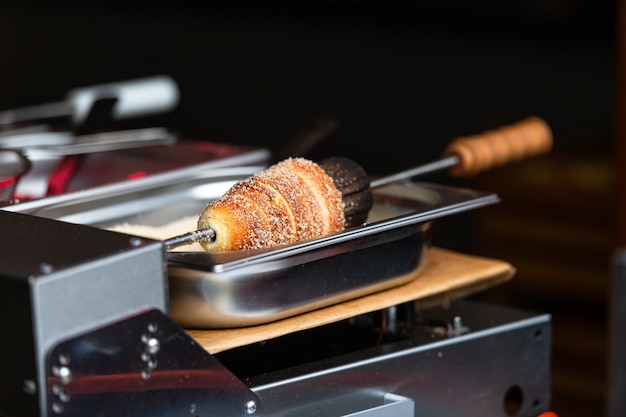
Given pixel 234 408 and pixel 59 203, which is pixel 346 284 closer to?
pixel 234 408

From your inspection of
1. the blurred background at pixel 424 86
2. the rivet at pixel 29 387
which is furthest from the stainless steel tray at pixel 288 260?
the blurred background at pixel 424 86

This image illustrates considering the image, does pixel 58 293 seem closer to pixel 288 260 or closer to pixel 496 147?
pixel 288 260

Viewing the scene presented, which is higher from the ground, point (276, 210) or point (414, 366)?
point (276, 210)

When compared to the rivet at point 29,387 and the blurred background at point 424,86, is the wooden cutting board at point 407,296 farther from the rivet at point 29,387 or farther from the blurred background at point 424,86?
the blurred background at point 424,86

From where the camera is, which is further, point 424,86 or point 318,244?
point 424,86

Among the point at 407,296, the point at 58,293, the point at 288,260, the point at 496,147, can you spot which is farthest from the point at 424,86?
the point at 58,293

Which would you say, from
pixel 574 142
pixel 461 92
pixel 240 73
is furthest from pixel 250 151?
pixel 240 73

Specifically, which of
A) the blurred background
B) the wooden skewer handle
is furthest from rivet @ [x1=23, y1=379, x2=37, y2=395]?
the blurred background
